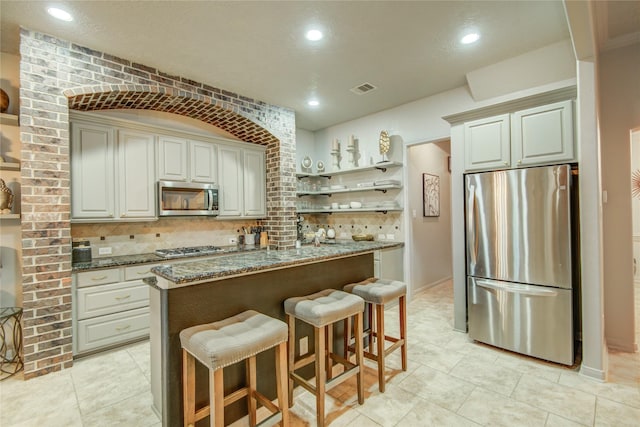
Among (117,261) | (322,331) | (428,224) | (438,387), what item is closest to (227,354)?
(322,331)

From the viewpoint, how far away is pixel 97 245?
339 cm

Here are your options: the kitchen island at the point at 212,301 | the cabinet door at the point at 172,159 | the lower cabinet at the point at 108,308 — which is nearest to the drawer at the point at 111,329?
the lower cabinet at the point at 108,308

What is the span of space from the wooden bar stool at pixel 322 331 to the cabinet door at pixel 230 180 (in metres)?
2.44

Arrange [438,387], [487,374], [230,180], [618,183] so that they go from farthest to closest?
1. [230,180]
2. [618,183]
3. [487,374]
4. [438,387]

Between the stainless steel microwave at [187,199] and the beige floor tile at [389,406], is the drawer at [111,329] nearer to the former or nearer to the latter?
the stainless steel microwave at [187,199]

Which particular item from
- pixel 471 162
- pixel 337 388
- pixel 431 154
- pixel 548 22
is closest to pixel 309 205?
pixel 431 154

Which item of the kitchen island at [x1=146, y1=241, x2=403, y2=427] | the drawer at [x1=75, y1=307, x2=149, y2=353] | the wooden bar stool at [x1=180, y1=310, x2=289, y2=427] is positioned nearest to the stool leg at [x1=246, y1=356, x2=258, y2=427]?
the wooden bar stool at [x1=180, y1=310, x2=289, y2=427]

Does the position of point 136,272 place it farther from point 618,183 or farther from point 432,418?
point 618,183

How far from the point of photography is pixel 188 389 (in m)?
1.59

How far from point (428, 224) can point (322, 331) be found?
3.85 metres

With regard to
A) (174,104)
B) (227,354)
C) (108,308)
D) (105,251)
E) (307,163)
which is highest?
(174,104)

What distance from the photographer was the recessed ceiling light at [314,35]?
2.63 m

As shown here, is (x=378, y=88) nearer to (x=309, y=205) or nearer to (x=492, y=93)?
(x=492, y=93)

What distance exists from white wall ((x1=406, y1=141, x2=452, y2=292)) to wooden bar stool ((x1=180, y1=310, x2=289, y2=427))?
3.28m
